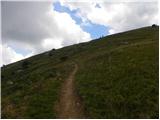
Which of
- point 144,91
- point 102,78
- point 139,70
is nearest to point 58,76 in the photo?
point 102,78

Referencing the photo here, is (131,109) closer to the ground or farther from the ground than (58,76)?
closer to the ground

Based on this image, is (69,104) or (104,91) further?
(104,91)

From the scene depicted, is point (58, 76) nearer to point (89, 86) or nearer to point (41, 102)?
point (89, 86)

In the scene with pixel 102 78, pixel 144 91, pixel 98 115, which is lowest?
pixel 98 115

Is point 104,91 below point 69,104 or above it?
above

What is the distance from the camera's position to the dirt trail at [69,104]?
101 feet

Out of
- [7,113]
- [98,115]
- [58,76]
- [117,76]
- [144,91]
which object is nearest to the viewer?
[98,115]

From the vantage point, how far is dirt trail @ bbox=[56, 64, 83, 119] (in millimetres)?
30683

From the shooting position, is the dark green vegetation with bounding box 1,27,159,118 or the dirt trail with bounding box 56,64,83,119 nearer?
the dirt trail with bounding box 56,64,83,119

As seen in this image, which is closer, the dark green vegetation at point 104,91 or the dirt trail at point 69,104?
the dirt trail at point 69,104

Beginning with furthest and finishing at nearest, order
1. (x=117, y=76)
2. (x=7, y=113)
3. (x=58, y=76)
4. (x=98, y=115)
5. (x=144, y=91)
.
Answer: (x=58, y=76)
(x=117, y=76)
(x=144, y=91)
(x=7, y=113)
(x=98, y=115)

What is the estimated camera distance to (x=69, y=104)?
109 feet

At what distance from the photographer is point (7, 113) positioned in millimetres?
32938

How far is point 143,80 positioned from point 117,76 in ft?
12.7
